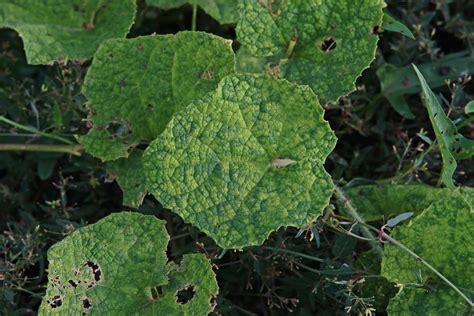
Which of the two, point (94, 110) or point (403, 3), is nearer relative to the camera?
point (94, 110)

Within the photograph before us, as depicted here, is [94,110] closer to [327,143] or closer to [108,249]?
[108,249]

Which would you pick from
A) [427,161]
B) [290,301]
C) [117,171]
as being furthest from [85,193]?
[427,161]

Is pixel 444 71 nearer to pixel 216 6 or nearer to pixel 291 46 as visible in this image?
pixel 291 46

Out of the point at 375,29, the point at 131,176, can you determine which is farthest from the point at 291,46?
the point at 131,176

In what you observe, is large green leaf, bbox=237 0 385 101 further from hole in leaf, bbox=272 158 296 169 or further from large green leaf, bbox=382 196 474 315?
large green leaf, bbox=382 196 474 315

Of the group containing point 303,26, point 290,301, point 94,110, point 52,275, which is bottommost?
point 290,301

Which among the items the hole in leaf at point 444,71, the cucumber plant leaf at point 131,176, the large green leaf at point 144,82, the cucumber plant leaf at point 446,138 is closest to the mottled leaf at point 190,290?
the cucumber plant leaf at point 131,176

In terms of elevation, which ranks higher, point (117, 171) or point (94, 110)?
point (94, 110)

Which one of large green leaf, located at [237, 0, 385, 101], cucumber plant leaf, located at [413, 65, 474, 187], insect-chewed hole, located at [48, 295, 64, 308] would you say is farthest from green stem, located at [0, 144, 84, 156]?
cucumber plant leaf, located at [413, 65, 474, 187]
